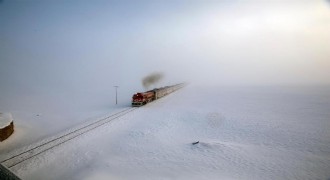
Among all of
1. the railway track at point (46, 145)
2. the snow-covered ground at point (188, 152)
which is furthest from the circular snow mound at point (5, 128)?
the railway track at point (46, 145)

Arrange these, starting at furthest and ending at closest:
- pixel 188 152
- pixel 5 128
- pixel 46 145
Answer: pixel 5 128 < pixel 46 145 < pixel 188 152

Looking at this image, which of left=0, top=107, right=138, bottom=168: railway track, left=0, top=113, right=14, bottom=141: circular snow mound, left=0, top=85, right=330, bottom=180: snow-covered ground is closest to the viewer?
left=0, top=85, right=330, bottom=180: snow-covered ground

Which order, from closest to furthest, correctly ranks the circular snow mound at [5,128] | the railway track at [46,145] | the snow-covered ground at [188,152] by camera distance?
the snow-covered ground at [188,152] < the railway track at [46,145] < the circular snow mound at [5,128]

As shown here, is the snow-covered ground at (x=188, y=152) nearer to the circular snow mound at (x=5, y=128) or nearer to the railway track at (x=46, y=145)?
the railway track at (x=46, y=145)

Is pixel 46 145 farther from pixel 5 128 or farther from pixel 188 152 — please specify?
pixel 188 152

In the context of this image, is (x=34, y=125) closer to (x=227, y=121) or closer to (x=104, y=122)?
(x=104, y=122)

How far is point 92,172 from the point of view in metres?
12.9

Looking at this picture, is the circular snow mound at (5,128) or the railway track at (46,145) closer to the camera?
the railway track at (46,145)

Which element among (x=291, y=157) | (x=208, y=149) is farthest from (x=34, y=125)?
(x=291, y=157)

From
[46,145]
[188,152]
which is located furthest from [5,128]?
[188,152]

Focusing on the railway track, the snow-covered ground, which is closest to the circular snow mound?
the snow-covered ground

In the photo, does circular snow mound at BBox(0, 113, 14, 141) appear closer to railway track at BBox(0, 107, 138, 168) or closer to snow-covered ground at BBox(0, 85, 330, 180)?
snow-covered ground at BBox(0, 85, 330, 180)

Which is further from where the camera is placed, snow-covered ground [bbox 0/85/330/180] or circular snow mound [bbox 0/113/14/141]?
circular snow mound [bbox 0/113/14/141]

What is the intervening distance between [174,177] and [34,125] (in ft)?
67.6
